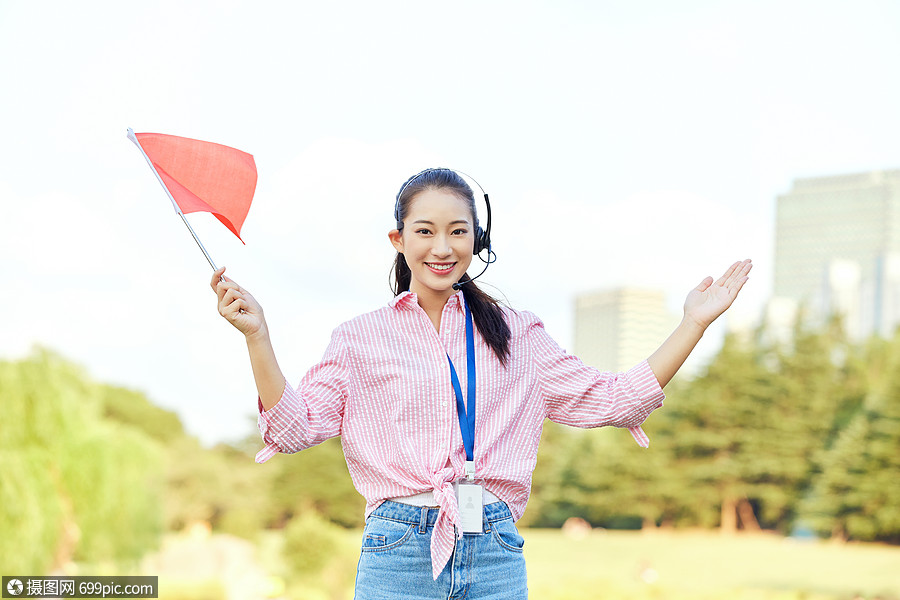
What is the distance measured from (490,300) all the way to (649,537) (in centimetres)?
2336

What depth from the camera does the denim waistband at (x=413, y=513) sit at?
200 cm

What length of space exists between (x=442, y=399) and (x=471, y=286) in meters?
0.30

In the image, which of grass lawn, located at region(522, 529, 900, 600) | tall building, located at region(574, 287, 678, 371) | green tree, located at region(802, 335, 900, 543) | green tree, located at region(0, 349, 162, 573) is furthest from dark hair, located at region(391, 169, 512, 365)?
tall building, located at region(574, 287, 678, 371)

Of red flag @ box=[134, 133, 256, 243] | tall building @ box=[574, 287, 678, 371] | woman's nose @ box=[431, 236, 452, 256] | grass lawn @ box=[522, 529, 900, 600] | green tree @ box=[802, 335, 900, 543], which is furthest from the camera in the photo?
tall building @ box=[574, 287, 678, 371]

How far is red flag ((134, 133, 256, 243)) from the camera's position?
2273 mm

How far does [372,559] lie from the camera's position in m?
2.02

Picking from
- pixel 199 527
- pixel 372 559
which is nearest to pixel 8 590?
pixel 372 559

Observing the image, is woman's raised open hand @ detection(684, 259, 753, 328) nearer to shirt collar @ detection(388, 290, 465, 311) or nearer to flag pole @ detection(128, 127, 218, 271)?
shirt collar @ detection(388, 290, 465, 311)

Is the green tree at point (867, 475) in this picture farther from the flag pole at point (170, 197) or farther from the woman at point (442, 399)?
the flag pole at point (170, 197)

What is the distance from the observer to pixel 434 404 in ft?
6.82

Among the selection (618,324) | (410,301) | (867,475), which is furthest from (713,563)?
(618,324)

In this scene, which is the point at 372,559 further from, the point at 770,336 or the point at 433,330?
the point at 770,336

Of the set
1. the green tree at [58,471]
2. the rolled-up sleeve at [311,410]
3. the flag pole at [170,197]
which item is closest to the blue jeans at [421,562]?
the rolled-up sleeve at [311,410]

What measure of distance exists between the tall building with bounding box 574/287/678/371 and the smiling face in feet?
151
